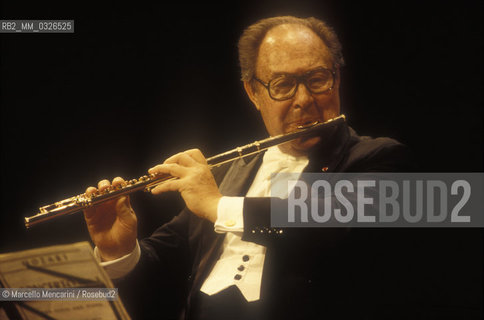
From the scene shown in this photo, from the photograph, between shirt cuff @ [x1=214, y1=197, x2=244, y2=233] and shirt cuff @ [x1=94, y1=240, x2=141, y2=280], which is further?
shirt cuff @ [x1=94, y1=240, x2=141, y2=280]

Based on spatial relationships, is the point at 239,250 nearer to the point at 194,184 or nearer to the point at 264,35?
the point at 194,184

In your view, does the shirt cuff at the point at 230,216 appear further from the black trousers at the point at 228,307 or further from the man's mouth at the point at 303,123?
the man's mouth at the point at 303,123

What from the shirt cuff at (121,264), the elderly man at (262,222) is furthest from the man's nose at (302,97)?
the shirt cuff at (121,264)

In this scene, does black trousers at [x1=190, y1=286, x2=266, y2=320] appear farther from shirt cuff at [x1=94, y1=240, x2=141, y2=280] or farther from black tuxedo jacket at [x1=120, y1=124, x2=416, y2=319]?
shirt cuff at [x1=94, y1=240, x2=141, y2=280]

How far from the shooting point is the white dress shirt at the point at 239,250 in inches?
66.1

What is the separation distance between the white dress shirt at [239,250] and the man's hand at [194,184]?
0.05 m

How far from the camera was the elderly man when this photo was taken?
1660 mm

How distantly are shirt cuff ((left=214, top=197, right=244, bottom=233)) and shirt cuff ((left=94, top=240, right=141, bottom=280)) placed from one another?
1.70 feet

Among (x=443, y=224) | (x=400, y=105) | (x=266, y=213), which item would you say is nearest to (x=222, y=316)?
(x=266, y=213)

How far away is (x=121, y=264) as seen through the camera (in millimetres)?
1983

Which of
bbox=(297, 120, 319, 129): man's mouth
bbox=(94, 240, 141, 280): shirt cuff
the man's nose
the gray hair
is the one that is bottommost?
bbox=(94, 240, 141, 280): shirt cuff

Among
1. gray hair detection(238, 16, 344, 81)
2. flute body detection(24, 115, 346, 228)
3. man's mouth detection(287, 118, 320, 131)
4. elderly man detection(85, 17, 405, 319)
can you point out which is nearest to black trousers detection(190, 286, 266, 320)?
elderly man detection(85, 17, 405, 319)

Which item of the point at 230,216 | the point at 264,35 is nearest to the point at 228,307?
the point at 230,216

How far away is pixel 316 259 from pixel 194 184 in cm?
52
